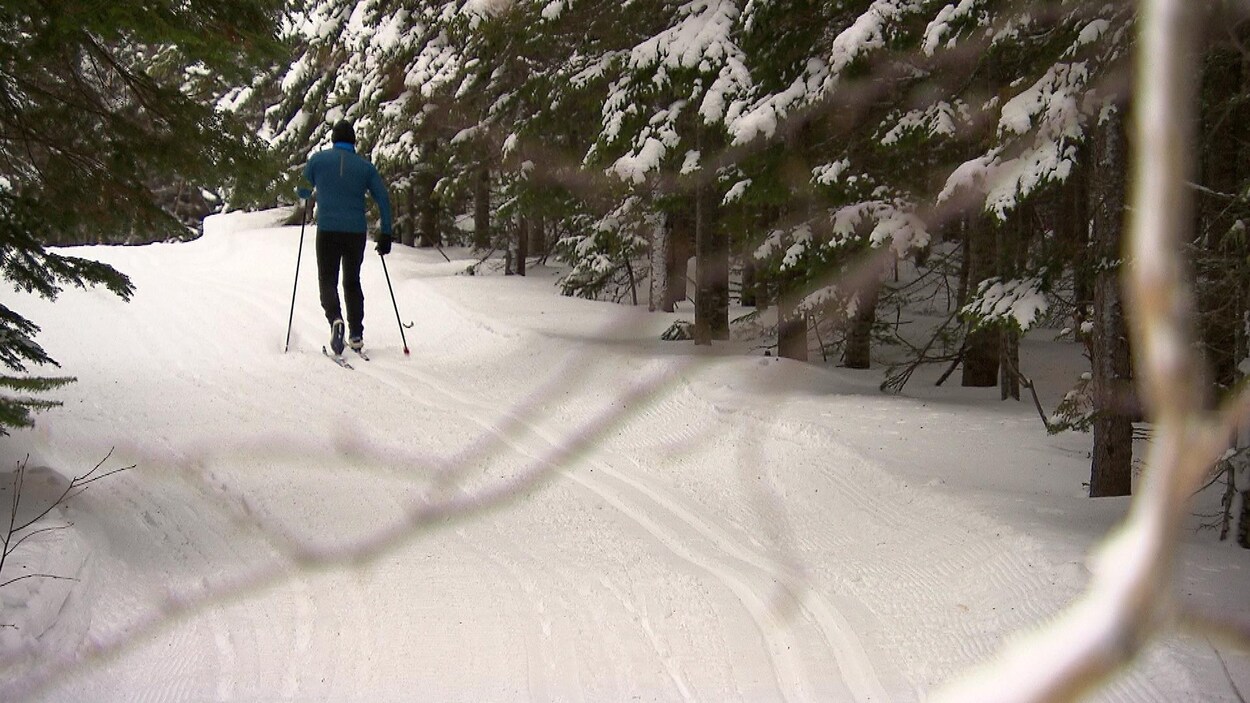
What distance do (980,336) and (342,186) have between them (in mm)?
7319

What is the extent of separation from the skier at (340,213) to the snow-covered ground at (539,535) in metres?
0.84

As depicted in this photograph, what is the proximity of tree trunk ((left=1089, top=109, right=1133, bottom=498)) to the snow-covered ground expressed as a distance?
277 millimetres

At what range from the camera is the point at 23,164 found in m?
6.11

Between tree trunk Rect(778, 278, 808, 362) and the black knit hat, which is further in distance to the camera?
tree trunk Rect(778, 278, 808, 362)

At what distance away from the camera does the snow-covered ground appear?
4.10m

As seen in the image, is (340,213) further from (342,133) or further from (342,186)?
(342,133)

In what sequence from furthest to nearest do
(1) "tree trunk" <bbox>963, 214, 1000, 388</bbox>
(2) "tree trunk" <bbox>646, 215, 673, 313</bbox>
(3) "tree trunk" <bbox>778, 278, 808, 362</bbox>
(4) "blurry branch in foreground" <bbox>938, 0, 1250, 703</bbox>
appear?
(2) "tree trunk" <bbox>646, 215, 673, 313</bbox> < (3) "tree trunk" <bbox>778, 278, 808, 362</bbox> < (1) "tree trunk" <bbox>963, 214, 1000, 388</bbox> < (4) "blurry branch in foreground" <bbox>938, 0, 1250, 703</bbox>

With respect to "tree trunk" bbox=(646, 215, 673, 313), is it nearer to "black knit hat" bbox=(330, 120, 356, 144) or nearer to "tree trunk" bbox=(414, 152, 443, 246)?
"black knit hat" bbox=(330, 120, 356, 144)

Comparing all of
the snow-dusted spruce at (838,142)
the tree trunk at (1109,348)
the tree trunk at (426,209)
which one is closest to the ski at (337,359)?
the snow-dusted spruce at (838,142)

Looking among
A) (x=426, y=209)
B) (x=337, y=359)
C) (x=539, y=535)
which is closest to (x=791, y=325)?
(x=337, y=359)

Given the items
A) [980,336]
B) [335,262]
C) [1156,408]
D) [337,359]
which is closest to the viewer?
[1156,408]

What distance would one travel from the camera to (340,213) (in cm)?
995

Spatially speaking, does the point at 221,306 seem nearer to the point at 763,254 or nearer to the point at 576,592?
the point at 763,254

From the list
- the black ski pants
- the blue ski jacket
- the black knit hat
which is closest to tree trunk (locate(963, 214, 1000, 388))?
the blue ski jacket
